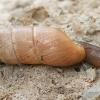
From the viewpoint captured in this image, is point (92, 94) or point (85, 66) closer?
point (92, 94)

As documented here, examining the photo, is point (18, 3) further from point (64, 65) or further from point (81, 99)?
point (81, 99)

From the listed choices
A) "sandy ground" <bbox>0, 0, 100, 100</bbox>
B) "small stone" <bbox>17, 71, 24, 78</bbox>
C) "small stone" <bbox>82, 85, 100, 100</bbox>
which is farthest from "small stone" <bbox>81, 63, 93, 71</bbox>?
"small stone" <bbox>17, 71, 24, 78</bbox>

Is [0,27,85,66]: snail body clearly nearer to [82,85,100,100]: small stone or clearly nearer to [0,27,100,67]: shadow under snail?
[0,27,100,67]: shadow under snail

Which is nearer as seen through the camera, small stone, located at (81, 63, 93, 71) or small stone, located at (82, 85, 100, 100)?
small stone, located at (82, 85, 100, 100)

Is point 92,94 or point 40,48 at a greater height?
point 40,48

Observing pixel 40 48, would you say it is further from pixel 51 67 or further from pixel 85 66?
pixel 85 66

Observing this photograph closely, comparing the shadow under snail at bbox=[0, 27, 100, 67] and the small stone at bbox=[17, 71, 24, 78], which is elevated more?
the shadow under snail at bbox=[0, 27, 100, 67]

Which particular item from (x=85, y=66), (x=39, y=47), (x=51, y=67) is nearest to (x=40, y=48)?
(x=39, y=47)

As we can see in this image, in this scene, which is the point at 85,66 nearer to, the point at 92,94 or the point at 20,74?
the point at 92,94
